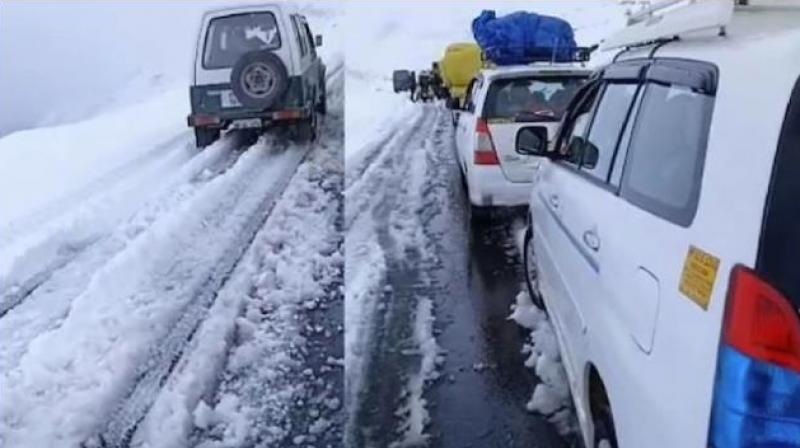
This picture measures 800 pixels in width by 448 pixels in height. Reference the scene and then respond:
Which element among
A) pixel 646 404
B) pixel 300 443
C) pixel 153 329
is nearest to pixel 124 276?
pixel 153 329

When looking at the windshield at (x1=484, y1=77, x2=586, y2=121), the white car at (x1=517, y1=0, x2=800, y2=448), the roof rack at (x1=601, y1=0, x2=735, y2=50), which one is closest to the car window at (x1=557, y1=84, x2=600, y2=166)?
the roof rack at (x1=601, y1=0, x2=735, y2=50)

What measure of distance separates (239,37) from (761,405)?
4798mm

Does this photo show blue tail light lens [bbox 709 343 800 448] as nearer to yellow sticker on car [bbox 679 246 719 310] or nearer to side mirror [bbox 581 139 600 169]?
yellow sticker on car [bbox 679 246 719 310]

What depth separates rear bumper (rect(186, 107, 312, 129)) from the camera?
16.8 feet

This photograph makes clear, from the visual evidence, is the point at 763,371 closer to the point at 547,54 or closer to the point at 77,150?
the point at 77,150

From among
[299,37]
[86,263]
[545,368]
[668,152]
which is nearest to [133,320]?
[86,263]

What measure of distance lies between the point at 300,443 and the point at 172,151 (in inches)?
104

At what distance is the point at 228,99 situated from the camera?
4957 mm

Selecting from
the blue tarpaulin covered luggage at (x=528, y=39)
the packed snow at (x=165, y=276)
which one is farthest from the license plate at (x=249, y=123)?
the blue tarpaulin covered luggage at (x=528, y=39)

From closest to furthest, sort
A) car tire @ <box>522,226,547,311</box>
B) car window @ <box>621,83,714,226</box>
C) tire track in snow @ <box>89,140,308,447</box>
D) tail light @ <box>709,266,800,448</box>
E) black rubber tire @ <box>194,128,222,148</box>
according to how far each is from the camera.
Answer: tail light @ <box>709,266,800,448</box>, car window @ <box>621,83,714,226</box>, tire track in snow @ <box>89,140,308,447</box>, car tire @ <box>522,226,547,311</box>, black rubber tire @ <box>194,128,222,148</box>

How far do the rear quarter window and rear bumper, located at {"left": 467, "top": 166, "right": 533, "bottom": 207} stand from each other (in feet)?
17.7

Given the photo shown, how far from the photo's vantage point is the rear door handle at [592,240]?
2677mm

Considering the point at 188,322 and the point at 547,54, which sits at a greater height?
the point at 547,54

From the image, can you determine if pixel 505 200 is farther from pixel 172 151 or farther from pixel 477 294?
pixel 172 151
